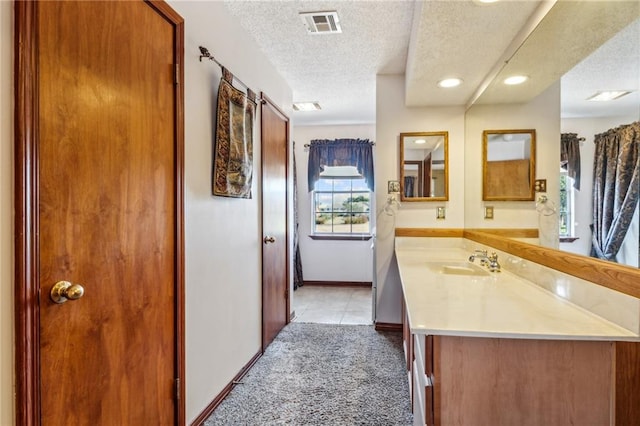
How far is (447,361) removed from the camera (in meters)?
1.13

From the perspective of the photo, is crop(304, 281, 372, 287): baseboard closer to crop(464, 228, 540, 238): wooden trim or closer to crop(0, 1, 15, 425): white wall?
crop(464, 228, 540, 238): wooden trim

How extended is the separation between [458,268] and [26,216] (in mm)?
2209

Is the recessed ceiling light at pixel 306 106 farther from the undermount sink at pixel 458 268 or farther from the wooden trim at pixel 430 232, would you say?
the undermount sink at pixel 458 268

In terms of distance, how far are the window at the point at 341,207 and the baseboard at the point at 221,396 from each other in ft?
10.2

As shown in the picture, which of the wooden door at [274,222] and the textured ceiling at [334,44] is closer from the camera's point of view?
the textured ceiling at [334,44]

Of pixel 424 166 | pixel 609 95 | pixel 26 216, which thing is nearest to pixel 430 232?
pixel 424 166

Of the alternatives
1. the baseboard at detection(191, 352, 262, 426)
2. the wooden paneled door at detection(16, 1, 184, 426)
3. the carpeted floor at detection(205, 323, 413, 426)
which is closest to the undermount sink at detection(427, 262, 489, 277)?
the carpeted floor at detection(205, 323, 413, 426)

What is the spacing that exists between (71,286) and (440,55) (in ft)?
7.25

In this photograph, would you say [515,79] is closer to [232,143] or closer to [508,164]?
[508,164]

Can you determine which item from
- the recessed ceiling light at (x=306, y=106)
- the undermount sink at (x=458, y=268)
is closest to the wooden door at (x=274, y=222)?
the recessed ceiling light at (x=306, y=106)

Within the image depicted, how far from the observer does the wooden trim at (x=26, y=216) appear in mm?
957

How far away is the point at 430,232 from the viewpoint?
330 centimetres

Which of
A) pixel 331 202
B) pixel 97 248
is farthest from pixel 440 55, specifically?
pixel 331 202

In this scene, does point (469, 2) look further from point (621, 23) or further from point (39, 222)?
point (39, 222)
